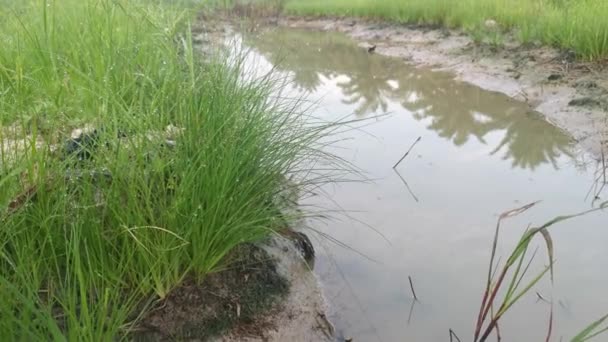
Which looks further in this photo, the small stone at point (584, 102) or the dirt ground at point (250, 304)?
the small stone at point (584, 102)

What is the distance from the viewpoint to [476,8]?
804cm

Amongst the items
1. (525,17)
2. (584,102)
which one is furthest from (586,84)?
(525,17)

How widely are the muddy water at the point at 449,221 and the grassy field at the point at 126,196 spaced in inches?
22.9

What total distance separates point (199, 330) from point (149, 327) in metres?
0.17

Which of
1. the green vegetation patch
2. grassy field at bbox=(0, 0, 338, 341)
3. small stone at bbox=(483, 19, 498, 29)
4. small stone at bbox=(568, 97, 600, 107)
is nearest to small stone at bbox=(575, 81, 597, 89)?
small stone at bbox=(568, 97, 600, 107)

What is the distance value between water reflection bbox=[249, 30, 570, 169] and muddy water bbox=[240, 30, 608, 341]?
0.02 meters

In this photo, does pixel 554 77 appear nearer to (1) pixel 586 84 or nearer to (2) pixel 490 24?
(1) pixel 586 84

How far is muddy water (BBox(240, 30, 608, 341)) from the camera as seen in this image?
7.18 feet

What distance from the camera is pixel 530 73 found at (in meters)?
5.68

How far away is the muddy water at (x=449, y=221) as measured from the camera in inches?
86.2

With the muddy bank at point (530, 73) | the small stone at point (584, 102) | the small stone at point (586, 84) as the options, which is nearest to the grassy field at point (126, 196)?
the muddy bank at point (530, 73)

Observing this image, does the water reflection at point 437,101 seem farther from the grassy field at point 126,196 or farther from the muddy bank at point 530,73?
the grassy field at point 126,196

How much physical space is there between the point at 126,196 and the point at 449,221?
1.78 metres

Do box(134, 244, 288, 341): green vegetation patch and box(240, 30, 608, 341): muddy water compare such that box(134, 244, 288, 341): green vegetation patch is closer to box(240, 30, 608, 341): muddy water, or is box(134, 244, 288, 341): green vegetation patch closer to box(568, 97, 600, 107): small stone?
box(240, 30, 608, 341): muddy water
